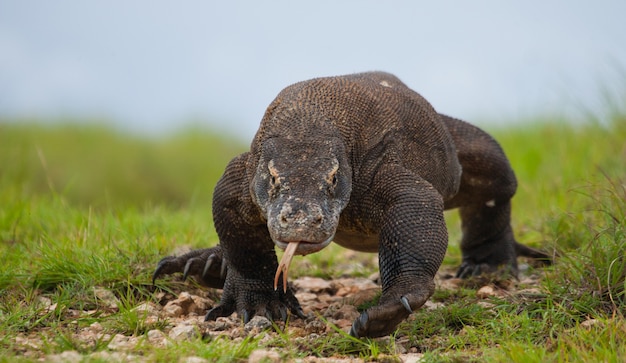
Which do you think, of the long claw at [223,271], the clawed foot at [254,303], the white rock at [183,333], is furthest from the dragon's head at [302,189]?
the long claw at [223,271]

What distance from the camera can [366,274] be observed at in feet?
20.8

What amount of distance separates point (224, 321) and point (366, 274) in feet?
6.22

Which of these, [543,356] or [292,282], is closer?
[543,356]

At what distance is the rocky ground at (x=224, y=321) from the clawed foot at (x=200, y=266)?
12cm

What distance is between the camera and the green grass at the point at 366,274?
384cm

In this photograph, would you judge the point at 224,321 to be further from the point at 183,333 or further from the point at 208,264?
the point at 208,264

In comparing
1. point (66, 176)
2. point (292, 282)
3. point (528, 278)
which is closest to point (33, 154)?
point (66, 176)

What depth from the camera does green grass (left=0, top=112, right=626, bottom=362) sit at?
12.6ft

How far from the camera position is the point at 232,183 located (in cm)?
464

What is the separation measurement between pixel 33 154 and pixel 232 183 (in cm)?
857

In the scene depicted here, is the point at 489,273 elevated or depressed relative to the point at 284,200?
depressed

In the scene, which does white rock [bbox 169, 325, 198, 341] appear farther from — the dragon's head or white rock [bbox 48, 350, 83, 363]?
the dragon's head

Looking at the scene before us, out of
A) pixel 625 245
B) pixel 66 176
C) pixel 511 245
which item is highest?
pixel 625 245

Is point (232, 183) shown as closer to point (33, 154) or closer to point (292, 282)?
point (292, 282)
